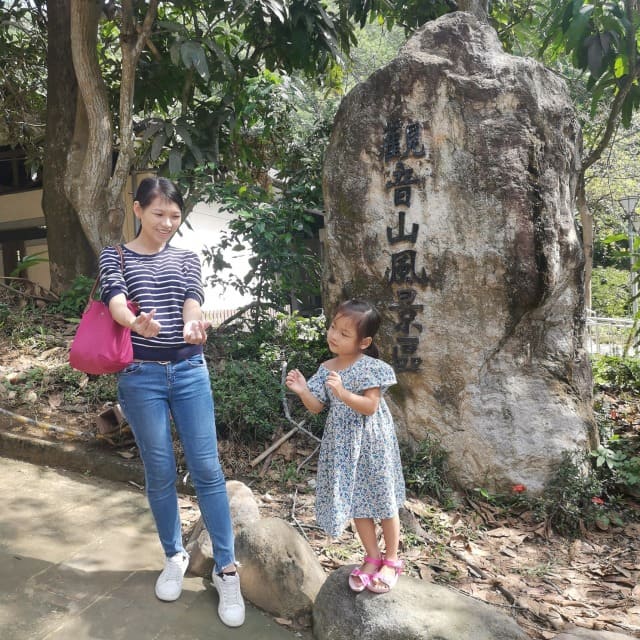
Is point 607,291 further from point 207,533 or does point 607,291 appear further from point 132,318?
point 132,318

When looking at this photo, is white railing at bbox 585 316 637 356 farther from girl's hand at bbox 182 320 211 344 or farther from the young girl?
girl's hand at bbox 182 320 211 344

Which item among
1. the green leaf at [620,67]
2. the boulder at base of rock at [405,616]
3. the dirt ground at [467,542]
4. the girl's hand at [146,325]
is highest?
the green leaf at [620,67]

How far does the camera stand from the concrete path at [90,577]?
2.31 m

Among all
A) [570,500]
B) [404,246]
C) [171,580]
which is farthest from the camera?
[404,246]

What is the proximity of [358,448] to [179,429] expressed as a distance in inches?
29.1

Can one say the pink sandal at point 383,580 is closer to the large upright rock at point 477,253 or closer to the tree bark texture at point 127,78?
the large upright rock at point 477,253

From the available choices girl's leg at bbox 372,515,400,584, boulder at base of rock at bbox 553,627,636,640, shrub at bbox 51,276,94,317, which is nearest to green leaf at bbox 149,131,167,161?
shrub at bbox 51,276,94,317

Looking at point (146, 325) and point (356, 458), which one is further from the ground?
point (146, 325)

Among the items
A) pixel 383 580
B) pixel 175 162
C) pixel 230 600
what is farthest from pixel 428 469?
pixel 175 162

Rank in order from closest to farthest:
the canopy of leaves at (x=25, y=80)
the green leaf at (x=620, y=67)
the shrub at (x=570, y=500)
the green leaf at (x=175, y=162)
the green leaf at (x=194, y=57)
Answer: the shrub at (x=570, y=500) → the green leaf at (x=620, y=67) → the green leaf at (x=194, y=57) → the green leaf at (x=175, y=162) → the canopy of leaves at (x=25, y=80)

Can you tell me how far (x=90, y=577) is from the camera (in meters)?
2.65

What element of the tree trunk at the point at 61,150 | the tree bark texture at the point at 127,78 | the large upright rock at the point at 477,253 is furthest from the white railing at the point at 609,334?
the tree trunk at the point at 61,150

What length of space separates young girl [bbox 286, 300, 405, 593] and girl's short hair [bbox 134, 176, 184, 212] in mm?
848

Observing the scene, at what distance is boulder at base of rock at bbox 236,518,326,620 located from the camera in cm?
252
